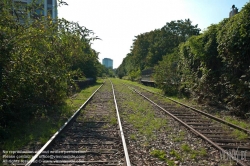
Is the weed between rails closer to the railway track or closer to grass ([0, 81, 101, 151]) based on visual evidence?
the railway track

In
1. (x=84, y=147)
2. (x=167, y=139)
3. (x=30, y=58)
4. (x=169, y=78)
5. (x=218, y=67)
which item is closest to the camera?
(x=84, y=147)

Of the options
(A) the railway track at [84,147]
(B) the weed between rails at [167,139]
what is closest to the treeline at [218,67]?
(B) the weed between rails at [167,139]

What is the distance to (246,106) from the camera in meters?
10.1

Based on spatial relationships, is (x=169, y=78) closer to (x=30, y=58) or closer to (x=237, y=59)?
(x=237, y=59)

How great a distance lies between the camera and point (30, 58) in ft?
25.3

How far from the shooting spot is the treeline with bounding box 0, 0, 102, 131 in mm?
6926

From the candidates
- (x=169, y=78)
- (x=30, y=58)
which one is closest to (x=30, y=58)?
(x=30, y=58)

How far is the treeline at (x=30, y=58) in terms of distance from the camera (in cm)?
693

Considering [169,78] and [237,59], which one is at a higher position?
[237,59]

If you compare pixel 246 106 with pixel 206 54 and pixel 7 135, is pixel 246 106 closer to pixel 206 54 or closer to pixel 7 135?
pixel 206 54

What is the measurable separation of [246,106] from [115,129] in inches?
226

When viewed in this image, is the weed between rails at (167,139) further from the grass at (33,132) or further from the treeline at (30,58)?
the treeline at (30,58)

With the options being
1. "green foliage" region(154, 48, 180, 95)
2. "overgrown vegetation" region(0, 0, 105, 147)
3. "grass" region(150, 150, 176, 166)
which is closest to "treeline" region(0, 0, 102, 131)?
"overgrown vegetation" region(0, 0, 105, 147)

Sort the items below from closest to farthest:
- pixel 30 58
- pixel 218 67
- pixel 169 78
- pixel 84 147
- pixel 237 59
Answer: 1. pixel 84 147
2. pixel 30 58
3. pixel 237 59
4. pixel 218 67
5. pixel 169 78
